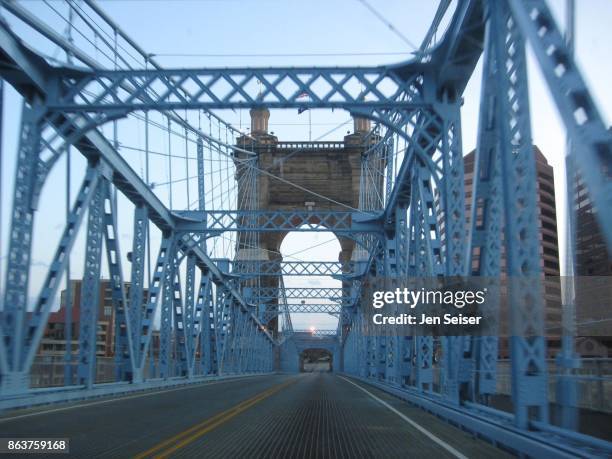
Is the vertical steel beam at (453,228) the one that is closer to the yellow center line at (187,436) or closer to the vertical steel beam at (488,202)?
the vertical steel beam at (488,202)

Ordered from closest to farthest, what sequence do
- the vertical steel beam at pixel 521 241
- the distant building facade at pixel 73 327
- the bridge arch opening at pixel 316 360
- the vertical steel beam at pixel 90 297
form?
the vertical steel beam at pixel 521 241 < the vertical steel beam at pixel 90 297 < the distant building facade at pixel 73 327 < the bridge arch opening at pixel 316 360

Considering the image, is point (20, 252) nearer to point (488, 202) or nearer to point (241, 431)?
point (241, 431)

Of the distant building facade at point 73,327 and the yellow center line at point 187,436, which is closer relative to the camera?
the yellow center line at point 187,436

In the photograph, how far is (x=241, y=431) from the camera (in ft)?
34.1

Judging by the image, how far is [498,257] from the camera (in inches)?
438

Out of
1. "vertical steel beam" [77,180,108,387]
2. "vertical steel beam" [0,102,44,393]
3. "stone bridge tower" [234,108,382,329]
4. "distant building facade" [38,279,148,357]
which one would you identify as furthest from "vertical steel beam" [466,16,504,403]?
"stone bridge tower" [234,108,382,329]

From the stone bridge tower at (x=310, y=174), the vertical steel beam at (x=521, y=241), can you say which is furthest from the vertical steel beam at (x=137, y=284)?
the stone bridge tower at (x=310, y=174)

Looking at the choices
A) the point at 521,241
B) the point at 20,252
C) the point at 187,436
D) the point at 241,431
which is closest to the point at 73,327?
the point at 20,252

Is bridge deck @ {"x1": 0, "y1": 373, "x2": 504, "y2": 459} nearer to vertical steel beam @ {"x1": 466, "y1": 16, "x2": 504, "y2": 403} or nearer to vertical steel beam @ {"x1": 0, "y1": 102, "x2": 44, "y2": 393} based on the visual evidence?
vertical steel beam @ {"x1": 0, "y1": 102, "x2": 44, "y2": 393}

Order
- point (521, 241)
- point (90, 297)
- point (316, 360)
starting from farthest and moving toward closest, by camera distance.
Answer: point (316, 360)
point (90, 297)
point (521, 241)

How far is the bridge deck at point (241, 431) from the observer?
834cm

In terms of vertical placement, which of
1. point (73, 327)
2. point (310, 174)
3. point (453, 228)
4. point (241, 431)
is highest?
point (310, 174)

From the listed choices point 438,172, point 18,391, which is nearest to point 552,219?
point 438,172

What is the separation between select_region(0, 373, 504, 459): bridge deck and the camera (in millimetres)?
8336
